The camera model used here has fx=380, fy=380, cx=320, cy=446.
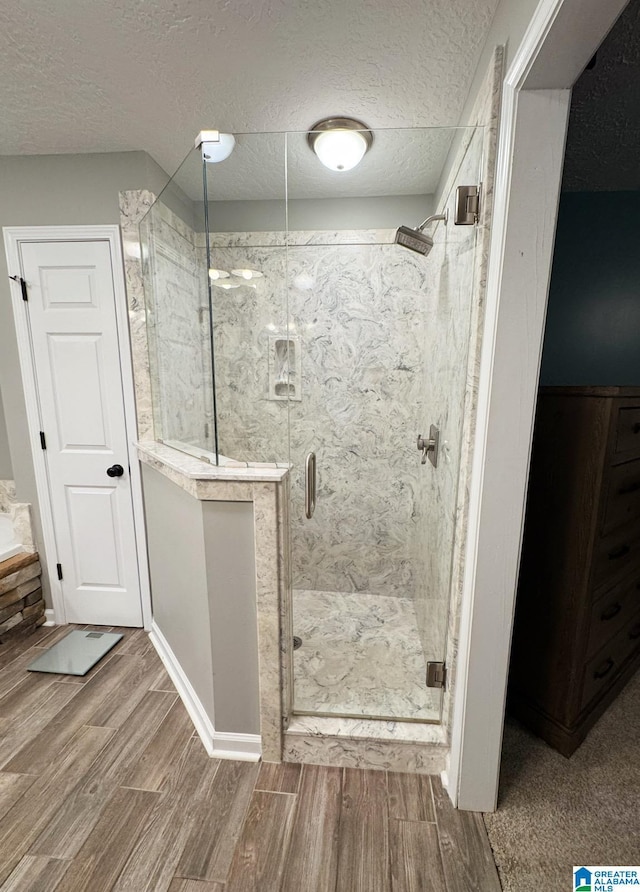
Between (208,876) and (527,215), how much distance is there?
6.63ft

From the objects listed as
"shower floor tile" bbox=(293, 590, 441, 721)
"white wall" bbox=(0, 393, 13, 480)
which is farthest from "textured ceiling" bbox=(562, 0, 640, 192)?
"white wall" bbox=(0, 393, 13, 480)

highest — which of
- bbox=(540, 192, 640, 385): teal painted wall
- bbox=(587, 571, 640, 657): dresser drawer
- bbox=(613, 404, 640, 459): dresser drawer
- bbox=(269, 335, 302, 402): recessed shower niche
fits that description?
bbox=(540, 192, 640, 385): teal painted wall

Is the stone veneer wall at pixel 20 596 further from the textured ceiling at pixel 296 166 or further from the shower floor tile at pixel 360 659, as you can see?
the textured ceiling at pixel 296 166

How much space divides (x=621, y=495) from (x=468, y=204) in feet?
3.70

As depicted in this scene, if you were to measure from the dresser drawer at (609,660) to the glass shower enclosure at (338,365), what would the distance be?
1.88 ft

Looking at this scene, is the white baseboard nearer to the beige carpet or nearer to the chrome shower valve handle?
the beige carpet

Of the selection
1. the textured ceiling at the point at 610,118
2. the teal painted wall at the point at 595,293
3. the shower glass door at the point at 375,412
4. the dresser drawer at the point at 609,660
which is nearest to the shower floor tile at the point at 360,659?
the shower glass door at the point at 375,412

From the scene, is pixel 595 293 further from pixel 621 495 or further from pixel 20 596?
A: pixel 20 596

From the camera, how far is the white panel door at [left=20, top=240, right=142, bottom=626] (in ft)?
6.49

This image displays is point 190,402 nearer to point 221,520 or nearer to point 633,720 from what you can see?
point 221,520

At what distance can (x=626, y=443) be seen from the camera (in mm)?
1312

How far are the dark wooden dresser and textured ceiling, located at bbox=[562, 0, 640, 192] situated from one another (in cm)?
104

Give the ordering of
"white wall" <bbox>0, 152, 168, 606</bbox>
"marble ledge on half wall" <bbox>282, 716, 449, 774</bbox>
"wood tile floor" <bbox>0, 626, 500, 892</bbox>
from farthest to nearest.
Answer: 1. "white wall" <bbox>0, 152, 168, 606</bbox>
2. "marble ledge on half wall" <bbox>282, 716, 449, 774</bbox>
3. "wood tile floor" <bbox>0, 626, 500, 892</bbox>

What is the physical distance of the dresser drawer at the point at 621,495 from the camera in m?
1.32
